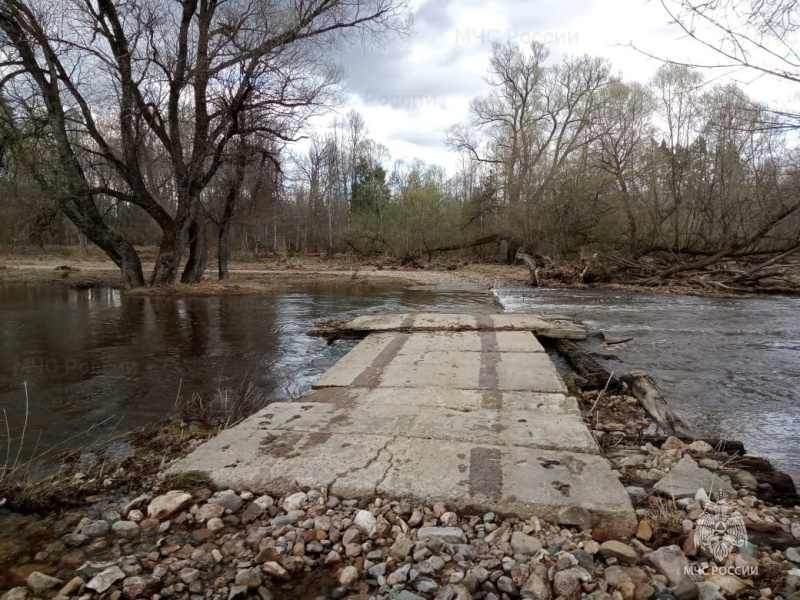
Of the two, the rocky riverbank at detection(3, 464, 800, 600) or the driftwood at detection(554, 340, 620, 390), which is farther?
the driftwood at detection(554, 340, 620, 390)

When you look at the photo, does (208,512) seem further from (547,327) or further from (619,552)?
(547,327)

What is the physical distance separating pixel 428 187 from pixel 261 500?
3156 centimetres

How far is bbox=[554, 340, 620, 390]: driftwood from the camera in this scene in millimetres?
5227

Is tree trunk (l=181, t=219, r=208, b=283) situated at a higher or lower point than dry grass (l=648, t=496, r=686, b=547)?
higher

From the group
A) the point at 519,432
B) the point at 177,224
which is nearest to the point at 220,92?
the point at 177,224

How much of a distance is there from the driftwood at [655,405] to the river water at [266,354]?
290 millimetres

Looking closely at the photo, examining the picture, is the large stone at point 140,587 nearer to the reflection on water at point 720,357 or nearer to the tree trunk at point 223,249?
the reflection on water at point 720,357

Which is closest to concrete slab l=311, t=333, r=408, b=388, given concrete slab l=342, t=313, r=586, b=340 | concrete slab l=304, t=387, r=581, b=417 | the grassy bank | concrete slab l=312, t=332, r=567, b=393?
concrete slab l=312, t=332, r=567, b=393

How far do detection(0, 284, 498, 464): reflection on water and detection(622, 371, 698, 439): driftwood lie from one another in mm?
3320

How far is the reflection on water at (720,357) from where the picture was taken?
13.4ft

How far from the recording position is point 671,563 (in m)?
2.02

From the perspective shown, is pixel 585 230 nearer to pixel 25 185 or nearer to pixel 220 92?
pixel 220 92

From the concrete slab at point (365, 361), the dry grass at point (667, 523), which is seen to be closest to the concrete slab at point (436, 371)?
the concrete slab at point (365, 361)

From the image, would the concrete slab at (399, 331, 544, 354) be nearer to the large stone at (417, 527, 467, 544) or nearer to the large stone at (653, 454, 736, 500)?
the large stone at (653, 454, 736, 500)
